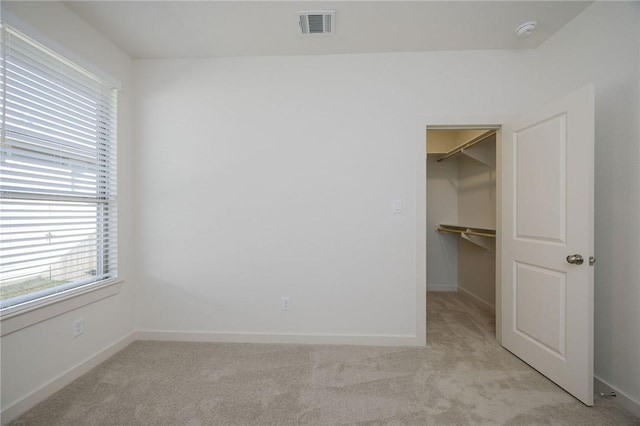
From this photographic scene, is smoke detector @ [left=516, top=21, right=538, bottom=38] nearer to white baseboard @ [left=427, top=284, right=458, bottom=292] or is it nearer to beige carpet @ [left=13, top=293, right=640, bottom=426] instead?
beige carpet @ [left=13, top=293, right=640, bottom=426]

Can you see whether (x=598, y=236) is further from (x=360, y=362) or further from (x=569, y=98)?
(x=360, y=362)

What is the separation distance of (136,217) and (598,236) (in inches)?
142

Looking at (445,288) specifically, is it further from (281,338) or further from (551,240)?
(281,338)

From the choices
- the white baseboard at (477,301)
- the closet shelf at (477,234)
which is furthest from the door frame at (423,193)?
the white baseboard at (477,301)

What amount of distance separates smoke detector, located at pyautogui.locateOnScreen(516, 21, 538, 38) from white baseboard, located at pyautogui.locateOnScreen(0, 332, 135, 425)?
4006mm

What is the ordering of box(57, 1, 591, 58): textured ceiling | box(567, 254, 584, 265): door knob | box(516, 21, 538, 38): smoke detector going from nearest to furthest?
1. box(567, 254, 584, 265): door knob
2. box(57, 1, 591, 58): textured ceiling
3. box(516, 21, 538, 38): smoke detector

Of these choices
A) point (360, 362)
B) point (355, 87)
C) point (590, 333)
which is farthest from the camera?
point (355, 87)

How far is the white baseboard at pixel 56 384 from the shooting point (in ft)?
4.86

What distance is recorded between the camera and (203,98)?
7.88 ft

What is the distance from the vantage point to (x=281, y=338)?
2365 millimetres

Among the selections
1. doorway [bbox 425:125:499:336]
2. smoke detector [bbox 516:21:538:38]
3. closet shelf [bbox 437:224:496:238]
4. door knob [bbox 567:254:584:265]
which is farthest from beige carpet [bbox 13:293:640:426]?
smoke detector [bbox 516:21:538:38]

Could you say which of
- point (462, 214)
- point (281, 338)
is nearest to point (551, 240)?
point (462, 214)

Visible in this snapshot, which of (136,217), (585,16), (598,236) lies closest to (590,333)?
(598,236)

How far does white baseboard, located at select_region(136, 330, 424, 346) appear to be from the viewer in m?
2.31
